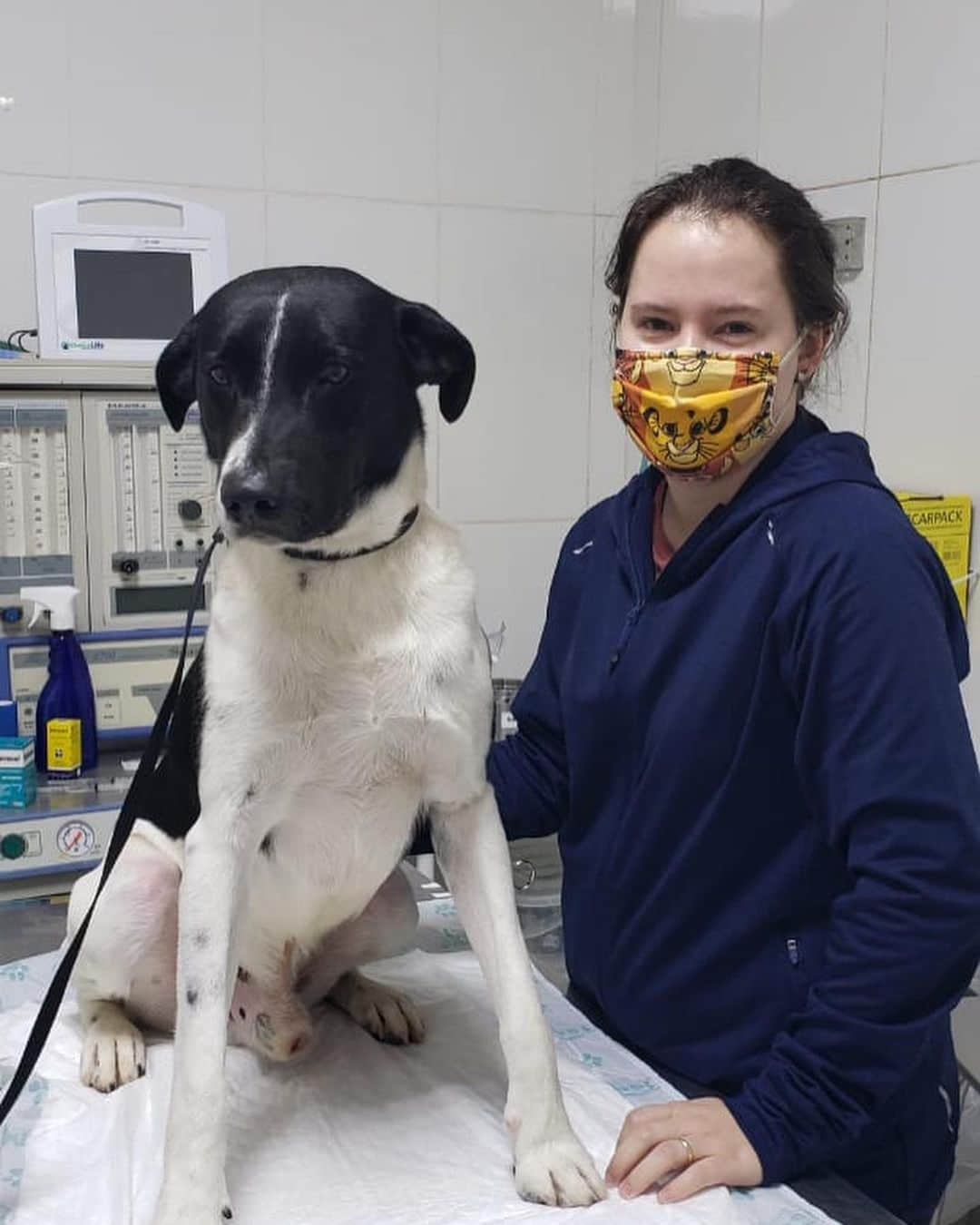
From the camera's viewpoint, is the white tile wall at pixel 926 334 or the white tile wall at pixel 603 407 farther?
the white tile wall at pixel 603 407

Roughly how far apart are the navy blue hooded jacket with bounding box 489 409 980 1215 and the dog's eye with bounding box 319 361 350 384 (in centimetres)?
37

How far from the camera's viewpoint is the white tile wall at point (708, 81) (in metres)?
2.37

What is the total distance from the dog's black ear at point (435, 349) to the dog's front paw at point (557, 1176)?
67cm

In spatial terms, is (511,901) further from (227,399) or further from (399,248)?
(399,248)

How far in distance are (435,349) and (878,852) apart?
1.92ft

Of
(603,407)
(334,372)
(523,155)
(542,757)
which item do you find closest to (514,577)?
(603,407)

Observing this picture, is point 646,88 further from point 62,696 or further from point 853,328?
point 62,696

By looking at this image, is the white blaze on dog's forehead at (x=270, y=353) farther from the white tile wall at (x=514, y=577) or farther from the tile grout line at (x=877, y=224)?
the white tile wall at (x=514, y=577)

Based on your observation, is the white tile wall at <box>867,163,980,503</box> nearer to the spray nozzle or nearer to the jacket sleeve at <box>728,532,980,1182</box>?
the jacket sleeve at <box>728,532,980,1182</box>

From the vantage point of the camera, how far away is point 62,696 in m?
2.02

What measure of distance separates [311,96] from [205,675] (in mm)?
1789

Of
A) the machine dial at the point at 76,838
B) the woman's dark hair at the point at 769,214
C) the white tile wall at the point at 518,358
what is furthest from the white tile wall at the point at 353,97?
the woman's dark hair at the point at 769,214

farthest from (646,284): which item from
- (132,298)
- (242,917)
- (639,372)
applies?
(132,298)

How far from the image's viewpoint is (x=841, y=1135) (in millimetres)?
1018
